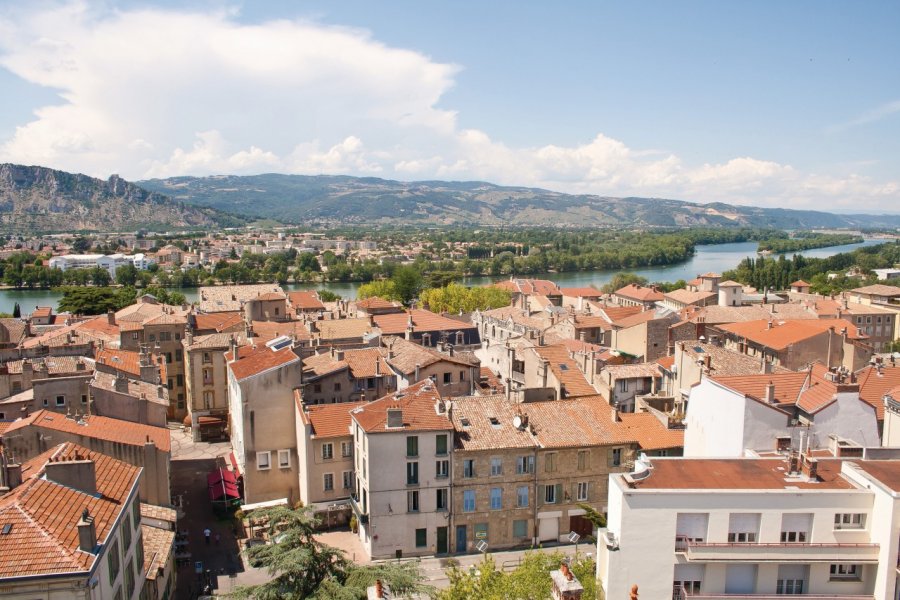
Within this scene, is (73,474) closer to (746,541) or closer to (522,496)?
(746,541)

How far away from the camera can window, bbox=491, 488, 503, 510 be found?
22.8m

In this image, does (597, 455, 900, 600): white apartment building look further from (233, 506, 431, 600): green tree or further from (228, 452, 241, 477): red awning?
(228, 452, 241, 477): red awning

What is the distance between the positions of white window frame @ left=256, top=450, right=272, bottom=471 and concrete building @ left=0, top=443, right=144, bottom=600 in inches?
386

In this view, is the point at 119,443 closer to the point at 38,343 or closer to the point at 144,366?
the point at 144,366

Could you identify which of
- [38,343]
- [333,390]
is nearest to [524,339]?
[333,390]

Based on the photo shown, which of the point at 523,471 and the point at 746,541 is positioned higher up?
the point at 746,541

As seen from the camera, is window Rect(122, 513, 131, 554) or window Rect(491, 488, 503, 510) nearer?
window Rect(122, 513, 131, 554)

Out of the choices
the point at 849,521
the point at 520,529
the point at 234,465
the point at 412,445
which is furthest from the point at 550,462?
the point at 234,465

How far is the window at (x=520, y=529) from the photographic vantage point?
23188mm

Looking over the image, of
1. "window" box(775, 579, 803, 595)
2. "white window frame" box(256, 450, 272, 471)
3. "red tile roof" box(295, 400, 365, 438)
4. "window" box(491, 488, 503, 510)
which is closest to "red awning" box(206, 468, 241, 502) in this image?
"white window frame" box(256, 450, 272, 471)

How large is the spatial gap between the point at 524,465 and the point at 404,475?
3870 mm

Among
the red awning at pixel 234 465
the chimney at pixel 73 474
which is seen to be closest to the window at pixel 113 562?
the chimney at pixel 73 474

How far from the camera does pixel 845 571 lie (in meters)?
13.1

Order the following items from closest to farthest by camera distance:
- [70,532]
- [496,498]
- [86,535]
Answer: [86,535], [70,532], [496,498]
